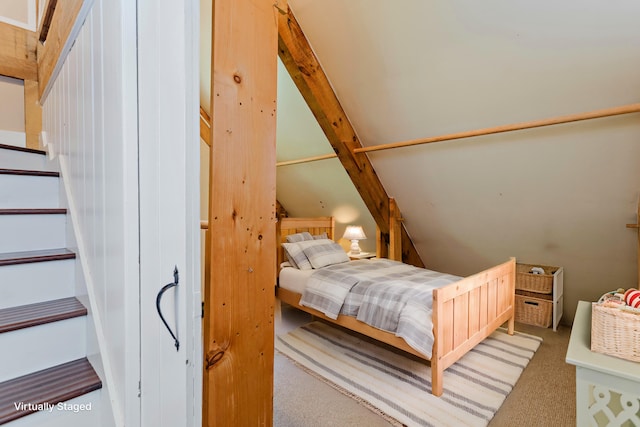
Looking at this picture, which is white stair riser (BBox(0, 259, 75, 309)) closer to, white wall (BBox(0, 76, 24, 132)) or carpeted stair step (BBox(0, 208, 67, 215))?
carpeted stair step (BBox(0, 208, 67, 215))

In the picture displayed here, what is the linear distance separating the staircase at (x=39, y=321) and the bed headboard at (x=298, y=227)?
2.39 meters

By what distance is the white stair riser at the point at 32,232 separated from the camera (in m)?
1.34

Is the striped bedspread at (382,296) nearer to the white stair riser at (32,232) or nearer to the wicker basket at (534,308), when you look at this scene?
the wicker basket at (534,308)

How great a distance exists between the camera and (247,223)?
1070 mm

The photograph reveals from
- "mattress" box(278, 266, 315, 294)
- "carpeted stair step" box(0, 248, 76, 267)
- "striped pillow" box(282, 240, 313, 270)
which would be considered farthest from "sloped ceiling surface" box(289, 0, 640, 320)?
"carpeted stair step" box(0, 248, 76, 267)

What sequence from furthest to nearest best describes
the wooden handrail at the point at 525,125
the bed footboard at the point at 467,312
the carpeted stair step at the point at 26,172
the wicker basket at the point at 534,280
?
the wicker basket at the point at 534,280 → the bed footboard at the point at 467,312 → the wooden handrail at the point at 525,125 → the carpeted stair step at the point at 26,172

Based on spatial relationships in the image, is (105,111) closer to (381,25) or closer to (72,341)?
(72,341)

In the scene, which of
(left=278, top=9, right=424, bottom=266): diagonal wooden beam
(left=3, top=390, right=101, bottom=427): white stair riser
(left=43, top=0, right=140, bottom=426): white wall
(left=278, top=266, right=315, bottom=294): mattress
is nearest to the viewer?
(left=43, top=0, right=140, bottom=426): white wall

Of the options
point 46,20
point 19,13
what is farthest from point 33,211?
point 19,13

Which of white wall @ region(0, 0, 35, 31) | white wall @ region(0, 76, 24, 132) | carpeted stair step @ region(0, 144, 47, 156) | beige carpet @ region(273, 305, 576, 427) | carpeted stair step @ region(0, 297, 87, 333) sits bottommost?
beige carpet @ region(273, 305, 576, 427)

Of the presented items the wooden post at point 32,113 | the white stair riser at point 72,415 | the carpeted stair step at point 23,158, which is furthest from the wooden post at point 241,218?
the wooden post at point 32,113

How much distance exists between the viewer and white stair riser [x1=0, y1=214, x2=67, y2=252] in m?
1.34

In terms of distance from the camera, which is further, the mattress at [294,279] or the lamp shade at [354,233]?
the lamp shade at [354,233]

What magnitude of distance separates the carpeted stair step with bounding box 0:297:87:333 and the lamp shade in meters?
3.39
